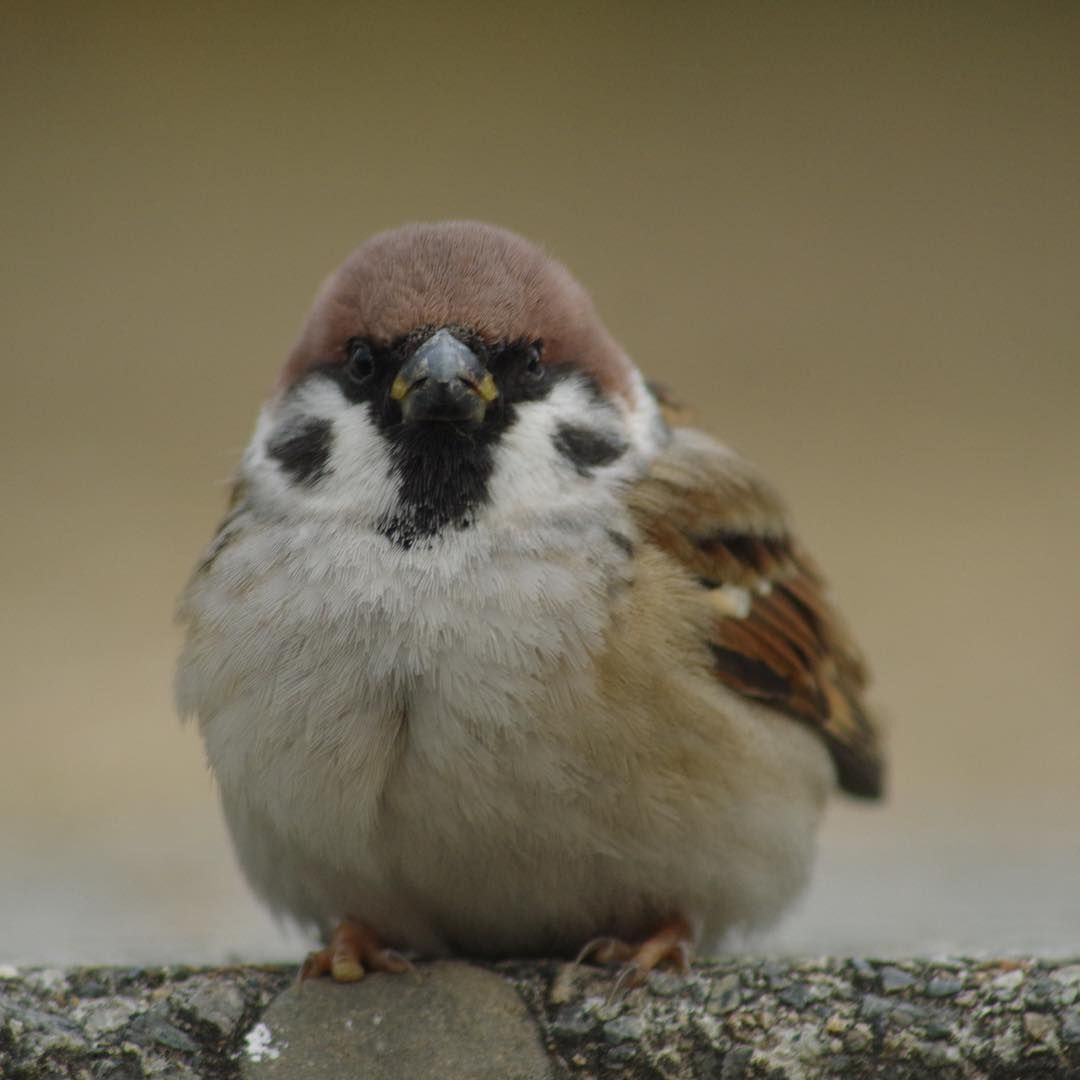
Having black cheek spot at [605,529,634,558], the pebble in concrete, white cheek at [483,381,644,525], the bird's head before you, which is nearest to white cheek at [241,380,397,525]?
the bird's head

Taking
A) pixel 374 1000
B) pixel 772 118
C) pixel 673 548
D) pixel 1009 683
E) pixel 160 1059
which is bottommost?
pixel 160 1059

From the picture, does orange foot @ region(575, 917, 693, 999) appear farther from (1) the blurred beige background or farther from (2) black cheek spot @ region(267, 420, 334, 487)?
(1) the blurred beige background

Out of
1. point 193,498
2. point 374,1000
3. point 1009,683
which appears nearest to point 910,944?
point 374,1000

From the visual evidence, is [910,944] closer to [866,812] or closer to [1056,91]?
[866,812]

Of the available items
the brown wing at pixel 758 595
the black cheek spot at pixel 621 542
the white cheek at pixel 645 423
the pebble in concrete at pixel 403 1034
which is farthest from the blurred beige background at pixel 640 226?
the pebble in concrete at pixel 403 1034

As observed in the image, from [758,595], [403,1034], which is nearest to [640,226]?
[758,595]

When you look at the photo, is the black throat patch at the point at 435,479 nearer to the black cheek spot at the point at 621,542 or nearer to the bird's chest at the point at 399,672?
the bird's chest at the point at 399,672
